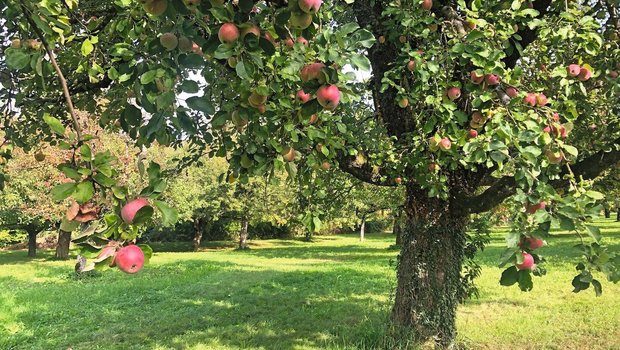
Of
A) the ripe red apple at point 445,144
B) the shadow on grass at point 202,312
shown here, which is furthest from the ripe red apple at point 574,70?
the shadow on grass at point 202,312

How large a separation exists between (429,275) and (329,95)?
411cm

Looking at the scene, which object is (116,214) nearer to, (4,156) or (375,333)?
(4,156)

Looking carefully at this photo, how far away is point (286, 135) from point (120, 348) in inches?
192

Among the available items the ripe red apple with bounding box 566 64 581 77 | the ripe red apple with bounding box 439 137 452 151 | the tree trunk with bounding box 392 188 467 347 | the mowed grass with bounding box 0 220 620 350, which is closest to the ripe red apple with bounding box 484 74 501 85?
the ripe red apple with bounding box 439 137 452 151

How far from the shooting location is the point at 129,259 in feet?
4.95

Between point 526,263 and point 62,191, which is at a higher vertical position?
point 62,191

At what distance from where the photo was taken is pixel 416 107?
4836 millimetres

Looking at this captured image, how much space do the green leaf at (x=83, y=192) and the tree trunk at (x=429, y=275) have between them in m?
4.46

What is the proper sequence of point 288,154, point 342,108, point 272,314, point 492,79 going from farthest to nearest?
point 272,314, point 342,108, point 492,79, point 288,154

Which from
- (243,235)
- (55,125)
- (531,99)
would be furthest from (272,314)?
(243,235)

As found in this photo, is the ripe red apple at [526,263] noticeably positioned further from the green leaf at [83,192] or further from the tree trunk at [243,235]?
the tree trunk at [243,235]

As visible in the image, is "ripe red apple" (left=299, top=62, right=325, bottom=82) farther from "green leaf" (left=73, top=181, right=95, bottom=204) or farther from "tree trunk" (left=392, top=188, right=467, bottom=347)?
"tree trunk" (left=392, top=188, right=467, bottom=347)

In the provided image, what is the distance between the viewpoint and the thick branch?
405 centimetres

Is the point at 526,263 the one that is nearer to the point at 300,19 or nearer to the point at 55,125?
the point at 300,19
